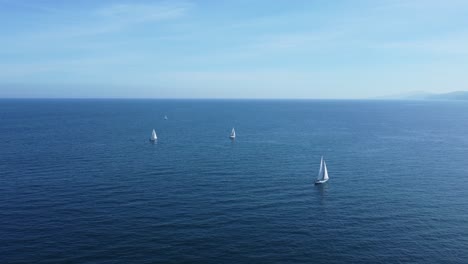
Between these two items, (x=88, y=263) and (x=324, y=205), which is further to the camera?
(x=324, y=205)

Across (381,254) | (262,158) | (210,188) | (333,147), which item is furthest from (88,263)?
(333,147)

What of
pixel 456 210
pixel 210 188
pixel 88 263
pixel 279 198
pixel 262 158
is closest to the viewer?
pixel 88 263

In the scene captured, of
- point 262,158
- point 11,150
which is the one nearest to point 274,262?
point 262,158

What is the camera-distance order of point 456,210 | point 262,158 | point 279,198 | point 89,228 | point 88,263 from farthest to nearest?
point 262,158
point 279,198
point 456,210
point 89,228
point 88,263

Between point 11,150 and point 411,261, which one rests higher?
point 11,150

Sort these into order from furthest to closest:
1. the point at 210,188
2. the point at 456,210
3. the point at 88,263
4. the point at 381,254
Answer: the point at 210,188 < the point at 456,210 < the point at 381,254 < the point at 88,263

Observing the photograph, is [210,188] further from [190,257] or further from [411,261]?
[411,261]

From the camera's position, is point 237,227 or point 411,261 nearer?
point 411,261

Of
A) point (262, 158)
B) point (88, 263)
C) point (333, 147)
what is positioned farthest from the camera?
point (333, 147)

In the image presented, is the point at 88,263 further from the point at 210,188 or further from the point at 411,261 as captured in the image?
the point at 411,261
